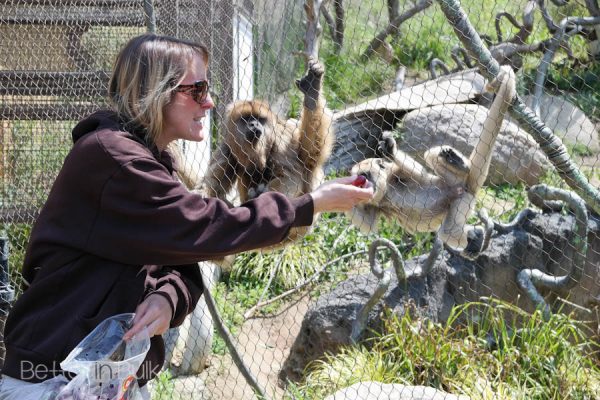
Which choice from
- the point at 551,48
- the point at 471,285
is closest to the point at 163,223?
the point at 471,285

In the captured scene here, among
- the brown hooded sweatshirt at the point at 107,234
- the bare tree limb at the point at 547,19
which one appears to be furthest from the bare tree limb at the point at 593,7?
the brown hooded sweatshirt at the point at 107,234

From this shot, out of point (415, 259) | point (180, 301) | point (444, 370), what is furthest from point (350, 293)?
point (180, 301)

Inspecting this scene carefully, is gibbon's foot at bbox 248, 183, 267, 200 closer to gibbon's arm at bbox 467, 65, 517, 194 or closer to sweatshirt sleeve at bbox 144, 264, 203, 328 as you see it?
gibbon's arm at bbox 467, 65, 517, 194

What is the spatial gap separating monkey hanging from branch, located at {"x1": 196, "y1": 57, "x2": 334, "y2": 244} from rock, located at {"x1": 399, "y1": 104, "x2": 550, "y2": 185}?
1.92 m

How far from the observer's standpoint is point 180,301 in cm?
263

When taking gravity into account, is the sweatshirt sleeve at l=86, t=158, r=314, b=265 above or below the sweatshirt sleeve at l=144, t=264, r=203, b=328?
above

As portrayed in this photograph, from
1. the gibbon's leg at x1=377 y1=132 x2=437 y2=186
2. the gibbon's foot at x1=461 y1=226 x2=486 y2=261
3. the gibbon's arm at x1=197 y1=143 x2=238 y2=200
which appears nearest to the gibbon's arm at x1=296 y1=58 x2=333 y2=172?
the gibbon's leg at x1=377 y1=132 x2=437 y2=186

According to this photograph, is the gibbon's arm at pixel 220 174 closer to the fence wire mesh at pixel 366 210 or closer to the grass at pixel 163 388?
the fence wire mesh at pixel 366 210

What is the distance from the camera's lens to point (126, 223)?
2.35m

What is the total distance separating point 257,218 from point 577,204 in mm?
3161

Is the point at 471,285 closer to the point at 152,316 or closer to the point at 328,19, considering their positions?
the point at 328,19

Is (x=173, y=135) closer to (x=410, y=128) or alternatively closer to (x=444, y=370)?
(x=444, y=370)

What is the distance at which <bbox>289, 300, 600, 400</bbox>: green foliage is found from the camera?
520 centimetres

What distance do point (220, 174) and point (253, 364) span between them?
2744 millimetres
